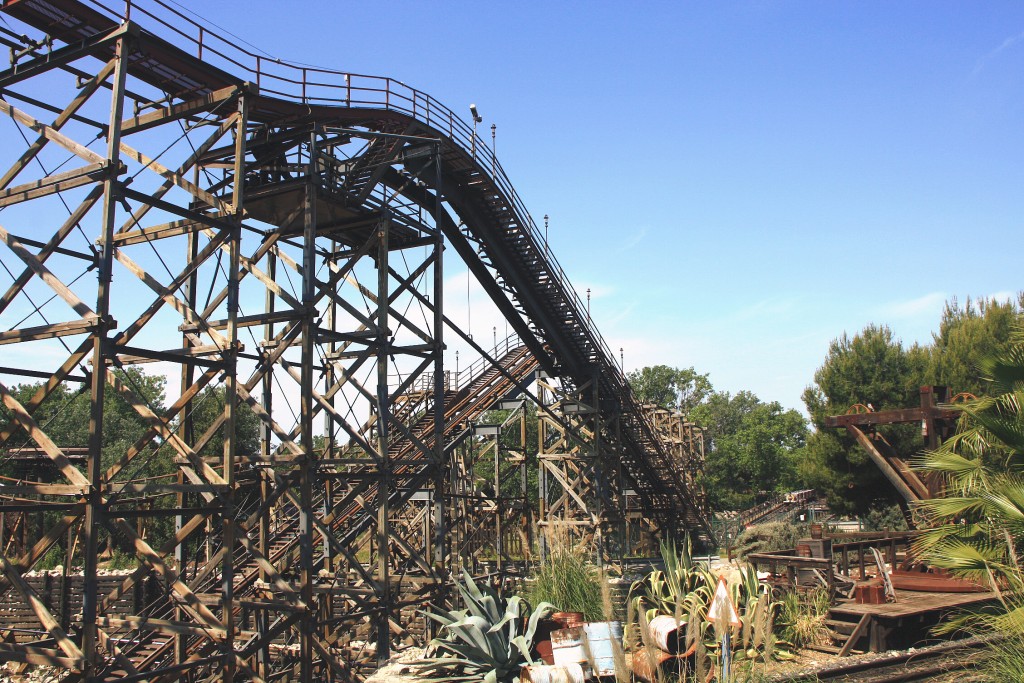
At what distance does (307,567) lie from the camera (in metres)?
12.4

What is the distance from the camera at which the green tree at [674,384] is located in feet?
281

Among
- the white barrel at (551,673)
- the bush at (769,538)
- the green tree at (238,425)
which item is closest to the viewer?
the white barrel at (551,673)

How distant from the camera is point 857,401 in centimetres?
3438

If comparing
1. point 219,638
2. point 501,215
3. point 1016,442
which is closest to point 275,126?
point 501,215

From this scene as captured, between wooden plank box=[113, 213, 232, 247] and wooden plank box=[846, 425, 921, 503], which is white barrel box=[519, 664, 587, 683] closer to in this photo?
wooden plank box=[113, 213, 232, 247]

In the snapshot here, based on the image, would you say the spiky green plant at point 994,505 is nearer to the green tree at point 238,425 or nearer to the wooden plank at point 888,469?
the wooden plank at point 888,469

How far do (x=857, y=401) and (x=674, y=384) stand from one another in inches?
2126

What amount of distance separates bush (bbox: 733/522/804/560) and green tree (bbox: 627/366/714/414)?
60478mm

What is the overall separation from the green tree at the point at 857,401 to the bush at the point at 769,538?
791cm

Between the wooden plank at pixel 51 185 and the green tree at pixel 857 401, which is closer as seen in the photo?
the wooden plank at pixel 51 185

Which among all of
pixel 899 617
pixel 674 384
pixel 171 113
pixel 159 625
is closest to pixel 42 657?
pixel 159 625

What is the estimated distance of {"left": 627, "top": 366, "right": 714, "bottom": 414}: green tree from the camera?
85.6 meters

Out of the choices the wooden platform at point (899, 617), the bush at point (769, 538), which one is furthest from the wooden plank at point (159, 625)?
the bush at point (769, 538)

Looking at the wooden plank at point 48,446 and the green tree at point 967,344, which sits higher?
the green tree at point 967,344
